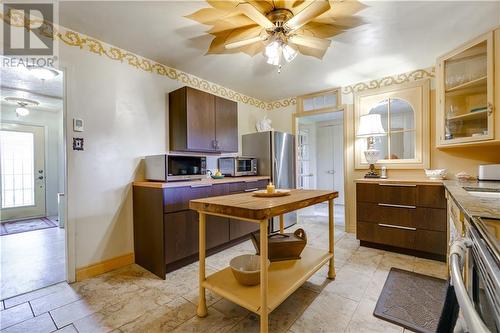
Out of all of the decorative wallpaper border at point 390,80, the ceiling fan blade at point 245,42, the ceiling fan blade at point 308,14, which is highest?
the decorative wallpaper border at point 390,80

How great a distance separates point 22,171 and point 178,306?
5407 mm

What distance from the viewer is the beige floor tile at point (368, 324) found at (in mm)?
1411

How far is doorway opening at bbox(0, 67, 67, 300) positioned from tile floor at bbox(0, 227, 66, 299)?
0.01 m

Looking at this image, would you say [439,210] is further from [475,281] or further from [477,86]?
[475,281]

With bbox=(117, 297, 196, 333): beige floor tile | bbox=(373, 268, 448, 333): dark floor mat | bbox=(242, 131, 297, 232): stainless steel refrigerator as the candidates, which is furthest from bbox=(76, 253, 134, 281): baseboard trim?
bbox=(373, 268, 448, 333): dark floor mat

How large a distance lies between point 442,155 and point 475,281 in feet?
9.26

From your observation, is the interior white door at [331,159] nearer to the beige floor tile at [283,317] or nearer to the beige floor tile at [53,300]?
the beige floor tile at [283,317]

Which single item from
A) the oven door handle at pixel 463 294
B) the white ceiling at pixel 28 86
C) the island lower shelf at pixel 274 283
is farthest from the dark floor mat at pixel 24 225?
the oven door handle at pixel 463 294

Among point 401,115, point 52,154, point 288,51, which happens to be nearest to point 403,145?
point 401,115

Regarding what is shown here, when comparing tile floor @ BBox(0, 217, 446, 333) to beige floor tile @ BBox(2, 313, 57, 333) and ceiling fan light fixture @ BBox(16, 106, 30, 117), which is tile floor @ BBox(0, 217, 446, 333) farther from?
ceiling fan light fixture @ BBox(16, 106, 30, 117)

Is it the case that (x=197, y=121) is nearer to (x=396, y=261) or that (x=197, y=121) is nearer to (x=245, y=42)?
(x=245, y=42)

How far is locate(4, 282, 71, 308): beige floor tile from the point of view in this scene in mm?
1748

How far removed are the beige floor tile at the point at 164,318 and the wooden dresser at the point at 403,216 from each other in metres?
2.22

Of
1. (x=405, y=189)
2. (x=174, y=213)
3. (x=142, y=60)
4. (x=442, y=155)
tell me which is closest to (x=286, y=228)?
(x=405, y=189)
